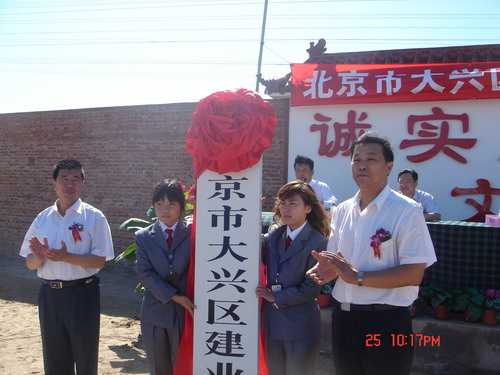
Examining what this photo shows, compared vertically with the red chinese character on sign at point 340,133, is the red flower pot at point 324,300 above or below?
below

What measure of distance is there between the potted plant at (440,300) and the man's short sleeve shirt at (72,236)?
270 centimetres

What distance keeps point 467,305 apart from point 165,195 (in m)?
2.74

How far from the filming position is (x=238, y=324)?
2.54m

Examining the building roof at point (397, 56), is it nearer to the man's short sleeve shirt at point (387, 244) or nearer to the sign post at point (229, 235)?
the sign post at point (229, 235)

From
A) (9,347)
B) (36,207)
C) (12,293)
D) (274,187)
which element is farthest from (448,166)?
(36,207)

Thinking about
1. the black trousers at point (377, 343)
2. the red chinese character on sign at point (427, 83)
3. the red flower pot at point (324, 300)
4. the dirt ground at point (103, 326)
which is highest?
the red chinese character on sign at point (427, 83)

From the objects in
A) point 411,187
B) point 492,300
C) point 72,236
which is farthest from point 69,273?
point 411,187

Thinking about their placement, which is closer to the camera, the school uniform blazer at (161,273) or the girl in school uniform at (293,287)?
the girl in school uniform at (293,287)

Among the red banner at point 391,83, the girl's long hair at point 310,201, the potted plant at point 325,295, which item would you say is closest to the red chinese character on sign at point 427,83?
the red banner at point 391,83

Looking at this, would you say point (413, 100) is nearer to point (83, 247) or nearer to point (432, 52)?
point (432, 52)

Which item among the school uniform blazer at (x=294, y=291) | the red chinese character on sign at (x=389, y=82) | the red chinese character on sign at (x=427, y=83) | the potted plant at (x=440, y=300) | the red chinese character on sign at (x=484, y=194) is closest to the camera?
the school uniform blazer at (x=294, y=291)

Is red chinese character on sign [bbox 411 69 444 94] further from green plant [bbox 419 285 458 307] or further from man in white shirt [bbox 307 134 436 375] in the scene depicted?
man in white shirt [bbox 307 134 436 375]

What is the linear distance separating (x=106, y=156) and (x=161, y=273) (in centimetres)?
605

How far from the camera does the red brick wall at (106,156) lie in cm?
762
